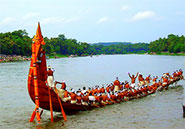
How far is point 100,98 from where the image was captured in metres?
24.0

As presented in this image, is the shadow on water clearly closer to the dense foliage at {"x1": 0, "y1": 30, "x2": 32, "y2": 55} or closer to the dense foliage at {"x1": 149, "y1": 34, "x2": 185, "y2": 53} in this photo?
the dense foliage at {"x1": 0, "y1": 30, "x2": 32, "y2": 55}

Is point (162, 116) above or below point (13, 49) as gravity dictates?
below

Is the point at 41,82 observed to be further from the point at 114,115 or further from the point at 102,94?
the point at 102,94

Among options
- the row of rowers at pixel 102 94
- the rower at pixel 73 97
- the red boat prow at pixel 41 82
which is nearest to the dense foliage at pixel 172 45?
the row of rowers at pixel 102 94

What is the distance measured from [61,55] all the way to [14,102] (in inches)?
6448

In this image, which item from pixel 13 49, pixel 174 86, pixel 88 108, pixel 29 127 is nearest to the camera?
pixel 29 127

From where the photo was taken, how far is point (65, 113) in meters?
21.4

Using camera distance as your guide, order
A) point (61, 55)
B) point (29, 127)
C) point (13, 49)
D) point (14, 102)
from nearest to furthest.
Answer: point (29, 127) → point (14, 102) → point (13, 49) → point (61, 55)

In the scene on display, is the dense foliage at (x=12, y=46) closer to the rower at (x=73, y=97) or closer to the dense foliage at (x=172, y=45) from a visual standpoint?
the dense foliage at (x=172, y=45)

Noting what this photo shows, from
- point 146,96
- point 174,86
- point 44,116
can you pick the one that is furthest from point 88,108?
point 174,86

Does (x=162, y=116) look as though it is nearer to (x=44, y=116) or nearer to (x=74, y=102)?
(x=74, y=102)

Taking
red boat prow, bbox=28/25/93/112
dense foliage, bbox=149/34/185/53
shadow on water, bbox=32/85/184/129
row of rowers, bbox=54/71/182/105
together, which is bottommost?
shadow on water, bbox=32/85/184/129

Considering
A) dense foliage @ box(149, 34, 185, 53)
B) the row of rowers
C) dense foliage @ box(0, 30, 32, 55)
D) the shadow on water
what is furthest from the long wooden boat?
dense foliage @ box(149, 34, 185, 53)

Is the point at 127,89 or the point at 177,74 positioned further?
the point at 177,74
